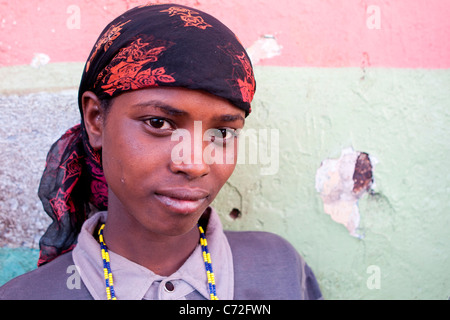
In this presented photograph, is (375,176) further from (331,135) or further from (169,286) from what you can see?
(169,286)

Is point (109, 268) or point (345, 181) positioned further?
point (345, 181)

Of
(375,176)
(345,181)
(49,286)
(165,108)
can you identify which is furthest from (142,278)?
(375,176)

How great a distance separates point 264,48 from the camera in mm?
1615

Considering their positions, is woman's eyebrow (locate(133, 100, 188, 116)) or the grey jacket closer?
woman's eyebrow (locate(133, 100, 188, 116))

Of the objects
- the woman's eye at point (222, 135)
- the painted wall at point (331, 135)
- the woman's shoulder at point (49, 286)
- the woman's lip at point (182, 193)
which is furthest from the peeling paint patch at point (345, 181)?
the woman's shoulder at point (49, 286)

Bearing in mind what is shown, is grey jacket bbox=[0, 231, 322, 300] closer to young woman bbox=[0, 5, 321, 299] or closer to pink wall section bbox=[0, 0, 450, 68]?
young woman bbox=[0, 5, 321, 299]

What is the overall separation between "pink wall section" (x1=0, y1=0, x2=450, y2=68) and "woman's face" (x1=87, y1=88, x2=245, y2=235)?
63cm

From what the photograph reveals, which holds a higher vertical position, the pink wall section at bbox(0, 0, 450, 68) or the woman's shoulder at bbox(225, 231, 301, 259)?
the pink wall section at bbox(0, 0, 450, 68)

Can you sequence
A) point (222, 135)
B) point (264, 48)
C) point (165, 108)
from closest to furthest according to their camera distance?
point (165, 108) → point (222, 135) → point (264, 48)

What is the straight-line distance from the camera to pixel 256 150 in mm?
1658

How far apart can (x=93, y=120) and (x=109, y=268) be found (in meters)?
0.46

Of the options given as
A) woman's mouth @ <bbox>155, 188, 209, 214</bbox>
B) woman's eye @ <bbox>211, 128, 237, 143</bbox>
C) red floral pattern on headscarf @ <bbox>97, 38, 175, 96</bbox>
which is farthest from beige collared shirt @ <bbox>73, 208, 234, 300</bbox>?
red floral pattern on headscarf @ <bbox>97, 38, 175, 96</bbox>

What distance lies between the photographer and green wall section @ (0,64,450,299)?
1645 mm

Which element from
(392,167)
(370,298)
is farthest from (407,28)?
(370,298)
